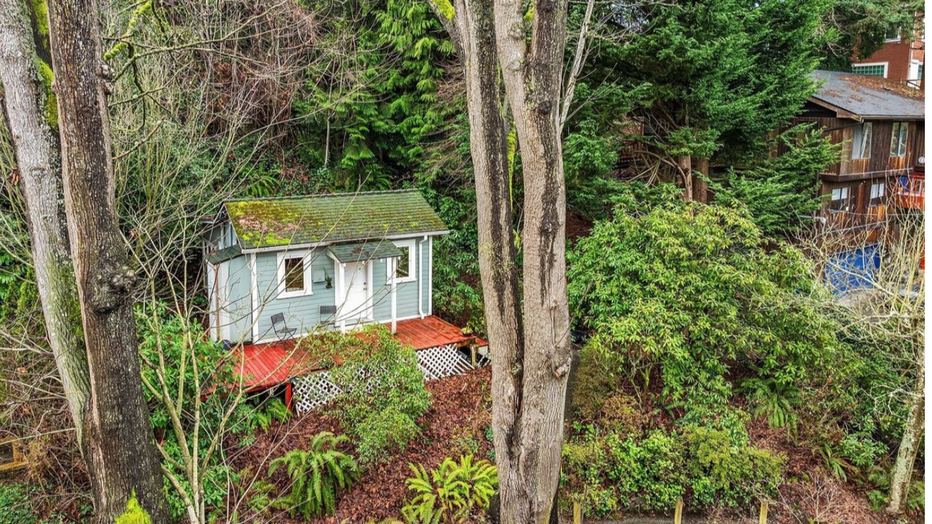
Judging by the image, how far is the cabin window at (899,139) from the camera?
17.3 metres

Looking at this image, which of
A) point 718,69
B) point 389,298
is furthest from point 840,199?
point 389,298

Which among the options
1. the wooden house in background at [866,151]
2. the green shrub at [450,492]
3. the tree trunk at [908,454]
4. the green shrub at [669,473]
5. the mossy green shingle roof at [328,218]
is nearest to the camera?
the green shrub at [450,492]

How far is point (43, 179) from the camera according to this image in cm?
365

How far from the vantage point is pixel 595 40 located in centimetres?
1149

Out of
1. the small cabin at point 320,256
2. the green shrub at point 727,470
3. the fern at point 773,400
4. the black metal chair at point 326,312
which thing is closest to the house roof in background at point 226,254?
the small cabin at point 320,256

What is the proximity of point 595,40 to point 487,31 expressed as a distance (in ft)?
24.3

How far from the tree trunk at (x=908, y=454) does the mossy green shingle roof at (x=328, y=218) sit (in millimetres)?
8142

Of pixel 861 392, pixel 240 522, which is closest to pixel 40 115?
pixel 240 522

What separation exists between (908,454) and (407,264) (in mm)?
8726

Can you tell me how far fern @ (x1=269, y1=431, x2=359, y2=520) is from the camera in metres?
7.26

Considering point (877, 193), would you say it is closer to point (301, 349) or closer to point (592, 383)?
point (592, 383)

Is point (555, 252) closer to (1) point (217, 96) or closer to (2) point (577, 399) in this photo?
(2) point (577, 399)

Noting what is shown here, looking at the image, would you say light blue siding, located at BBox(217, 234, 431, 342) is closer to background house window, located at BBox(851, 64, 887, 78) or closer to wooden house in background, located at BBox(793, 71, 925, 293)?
wooden house in background, located at BBox(793, 71, 925, 293)

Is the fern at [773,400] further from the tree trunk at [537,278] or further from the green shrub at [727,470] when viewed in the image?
the tree trunk at [537,278]
